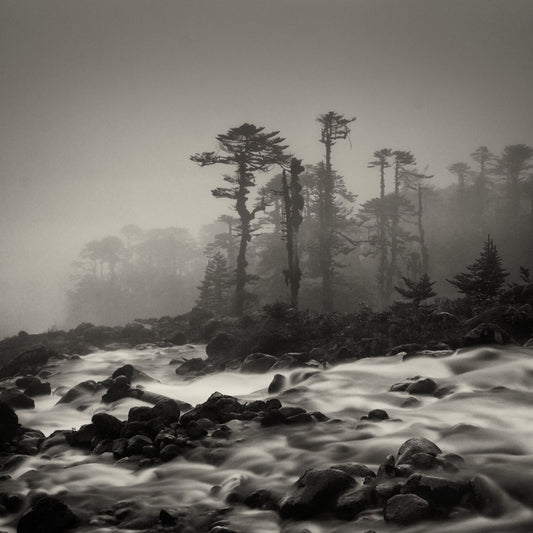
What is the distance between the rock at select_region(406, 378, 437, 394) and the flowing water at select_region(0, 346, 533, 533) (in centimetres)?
24

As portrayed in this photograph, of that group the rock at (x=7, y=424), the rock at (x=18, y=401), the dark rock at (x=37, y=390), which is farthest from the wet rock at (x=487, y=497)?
the dark rock at (x=37, y=390)

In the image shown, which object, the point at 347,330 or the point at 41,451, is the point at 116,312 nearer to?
the point at 347,330

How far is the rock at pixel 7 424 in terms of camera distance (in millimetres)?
7742

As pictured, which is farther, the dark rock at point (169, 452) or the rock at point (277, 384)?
the rock at point (277, 384)

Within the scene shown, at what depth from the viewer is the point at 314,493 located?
466 cm

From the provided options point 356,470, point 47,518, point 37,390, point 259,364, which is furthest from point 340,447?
point 37,390

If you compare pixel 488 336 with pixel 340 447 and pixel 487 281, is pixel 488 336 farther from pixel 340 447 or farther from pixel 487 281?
pixel 340 447

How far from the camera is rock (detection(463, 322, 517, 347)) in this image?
10.7 metres

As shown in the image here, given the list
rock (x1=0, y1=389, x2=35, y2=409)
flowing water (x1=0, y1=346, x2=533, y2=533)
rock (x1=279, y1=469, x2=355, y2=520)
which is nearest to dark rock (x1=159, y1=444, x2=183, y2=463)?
flowing water (x1=0, y1=346, x2=533, y2=533)

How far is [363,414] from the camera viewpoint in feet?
26.8

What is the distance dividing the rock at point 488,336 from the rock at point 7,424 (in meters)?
9.66

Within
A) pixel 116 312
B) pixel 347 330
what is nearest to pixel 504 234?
pixel 347 330

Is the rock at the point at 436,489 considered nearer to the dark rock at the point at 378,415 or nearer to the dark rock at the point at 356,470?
the dark rock at the point at 356,470

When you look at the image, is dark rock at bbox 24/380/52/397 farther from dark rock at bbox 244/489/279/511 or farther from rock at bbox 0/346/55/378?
dark rock at bbox 244/489/279/511
